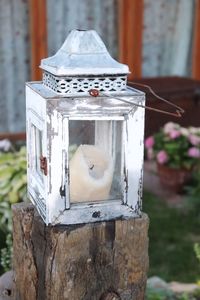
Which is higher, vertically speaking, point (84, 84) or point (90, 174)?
point (84, 84)

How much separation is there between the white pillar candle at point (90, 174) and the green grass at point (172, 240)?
1923 mm

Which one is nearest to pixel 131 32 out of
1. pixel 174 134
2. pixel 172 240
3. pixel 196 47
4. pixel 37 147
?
pixel 196 47

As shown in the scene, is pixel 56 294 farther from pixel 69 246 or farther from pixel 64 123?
pixel 64 123

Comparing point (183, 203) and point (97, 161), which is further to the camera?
point (183, 203)

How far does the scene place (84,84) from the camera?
212 cm

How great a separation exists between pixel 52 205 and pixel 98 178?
185mm

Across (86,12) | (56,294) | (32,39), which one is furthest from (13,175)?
(86,12)

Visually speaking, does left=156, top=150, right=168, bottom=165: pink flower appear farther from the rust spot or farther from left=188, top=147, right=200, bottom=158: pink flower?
the rust spot

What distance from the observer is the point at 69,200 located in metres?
2.17

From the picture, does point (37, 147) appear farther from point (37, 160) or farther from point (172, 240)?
point (172, 240)

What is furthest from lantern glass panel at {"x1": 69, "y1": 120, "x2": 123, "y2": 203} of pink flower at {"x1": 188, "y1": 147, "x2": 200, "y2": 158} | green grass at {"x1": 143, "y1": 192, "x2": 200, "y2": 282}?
pink flower at {"x1": 188, "y1": 147, "x2": 200, "y2": 158}

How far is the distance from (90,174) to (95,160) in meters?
0.06

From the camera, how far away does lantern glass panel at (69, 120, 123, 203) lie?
219 centimetres

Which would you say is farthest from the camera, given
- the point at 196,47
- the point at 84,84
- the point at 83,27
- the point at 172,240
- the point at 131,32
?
the point at 196,47
